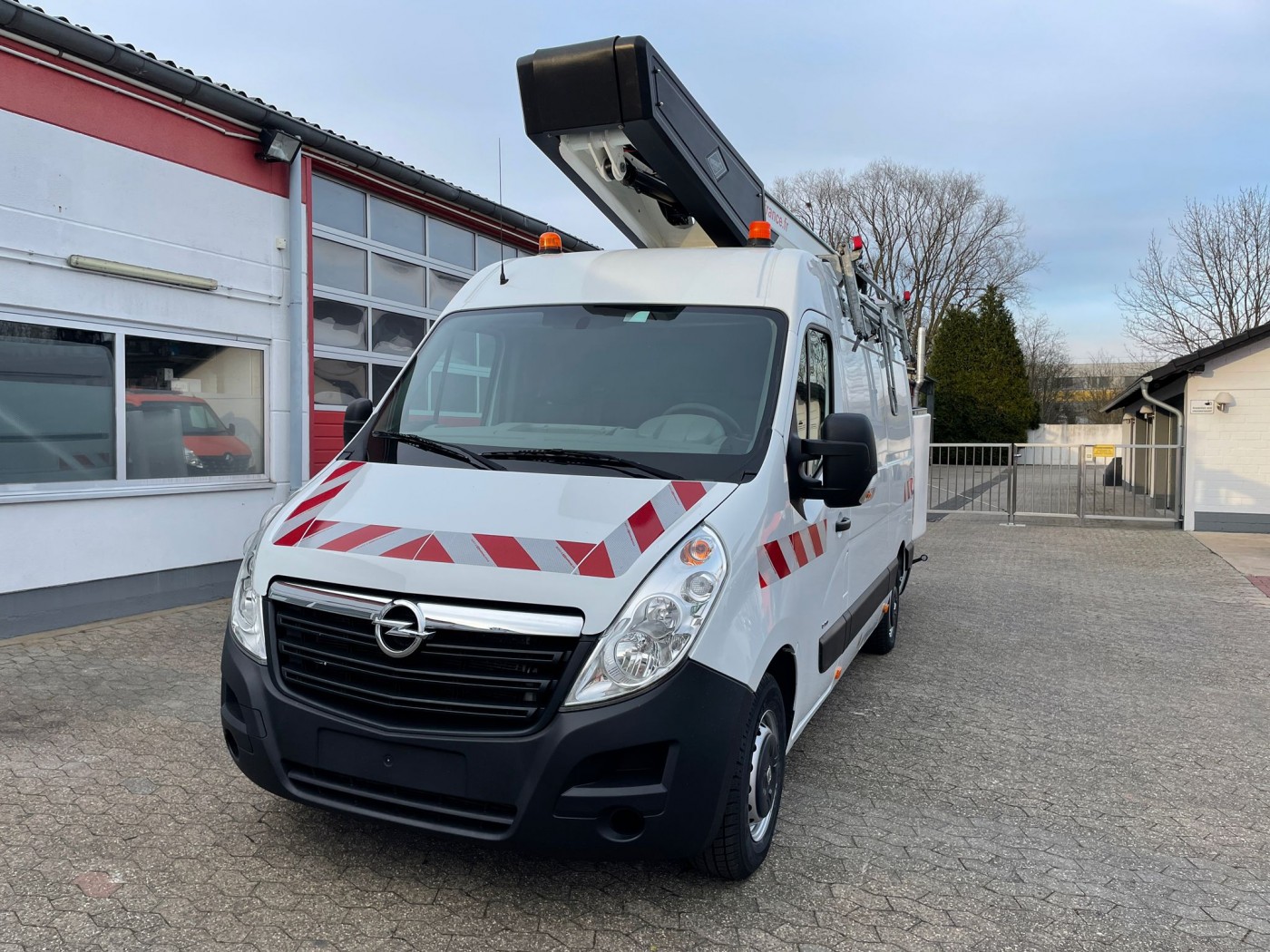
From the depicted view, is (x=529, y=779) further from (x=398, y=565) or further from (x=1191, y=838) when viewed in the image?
(x=1191, y=838)

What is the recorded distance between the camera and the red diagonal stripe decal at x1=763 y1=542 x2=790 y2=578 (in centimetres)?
316

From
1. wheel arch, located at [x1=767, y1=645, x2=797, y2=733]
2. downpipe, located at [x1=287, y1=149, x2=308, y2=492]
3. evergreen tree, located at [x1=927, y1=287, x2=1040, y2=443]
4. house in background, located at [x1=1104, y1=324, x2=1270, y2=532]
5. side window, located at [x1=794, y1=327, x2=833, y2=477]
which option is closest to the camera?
wheel arch, located at [x1=767, y1=645, x2=797, y2=733]

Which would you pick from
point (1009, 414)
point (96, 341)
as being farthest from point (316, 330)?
point (1009, 414)

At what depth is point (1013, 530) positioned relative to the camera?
49.0 feet

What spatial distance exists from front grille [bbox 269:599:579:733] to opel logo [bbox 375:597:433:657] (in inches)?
1.2

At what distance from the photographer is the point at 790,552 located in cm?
339

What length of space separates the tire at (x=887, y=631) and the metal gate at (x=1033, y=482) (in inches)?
385

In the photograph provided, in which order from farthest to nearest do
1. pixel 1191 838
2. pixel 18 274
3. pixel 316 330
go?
pixel 316 330
pixel 18 274
pixel 1191 838

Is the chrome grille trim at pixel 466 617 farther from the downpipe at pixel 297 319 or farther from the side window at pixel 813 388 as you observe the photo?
the downpipe at pixel 297 319

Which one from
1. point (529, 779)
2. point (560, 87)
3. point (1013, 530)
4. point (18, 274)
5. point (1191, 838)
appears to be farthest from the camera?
point (1013, 530)

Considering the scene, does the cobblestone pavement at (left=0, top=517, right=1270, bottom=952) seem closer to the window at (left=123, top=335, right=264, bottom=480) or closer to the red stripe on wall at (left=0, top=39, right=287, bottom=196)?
the window at (left=123, top=335, right=264, bottom=480)

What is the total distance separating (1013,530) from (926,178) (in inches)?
1143

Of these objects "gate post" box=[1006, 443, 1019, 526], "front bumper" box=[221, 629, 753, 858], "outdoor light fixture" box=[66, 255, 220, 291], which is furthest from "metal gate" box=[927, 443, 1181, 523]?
"front bumper" box=[221, 629, 753, 858]

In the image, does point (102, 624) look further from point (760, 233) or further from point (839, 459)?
point (839, 459)
